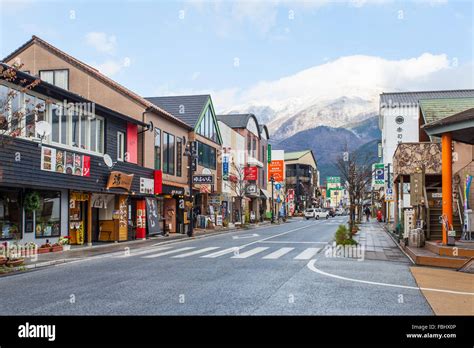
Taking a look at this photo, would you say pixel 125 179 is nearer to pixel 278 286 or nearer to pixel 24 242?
pixel 24 242

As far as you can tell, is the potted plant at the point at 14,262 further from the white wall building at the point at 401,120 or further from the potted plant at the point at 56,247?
the white wall building at the point at 401,120

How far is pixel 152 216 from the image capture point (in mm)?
31516

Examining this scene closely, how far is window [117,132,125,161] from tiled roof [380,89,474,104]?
35.6m

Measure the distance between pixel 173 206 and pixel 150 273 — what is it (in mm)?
23979

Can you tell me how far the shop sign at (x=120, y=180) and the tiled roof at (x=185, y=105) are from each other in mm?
14867

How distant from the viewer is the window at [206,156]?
1742 inches

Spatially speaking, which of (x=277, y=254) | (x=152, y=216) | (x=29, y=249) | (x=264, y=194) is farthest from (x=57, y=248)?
(x=264, y=194)

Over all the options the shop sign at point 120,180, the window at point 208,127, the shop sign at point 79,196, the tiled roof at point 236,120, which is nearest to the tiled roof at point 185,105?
the window at point 208,127

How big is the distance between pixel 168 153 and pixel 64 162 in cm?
1486

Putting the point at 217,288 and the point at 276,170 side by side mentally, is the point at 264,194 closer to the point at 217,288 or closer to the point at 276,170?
the point at 276,170

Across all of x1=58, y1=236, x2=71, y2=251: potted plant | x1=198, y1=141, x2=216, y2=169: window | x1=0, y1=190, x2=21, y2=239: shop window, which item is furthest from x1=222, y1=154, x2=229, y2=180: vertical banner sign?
x1=0, y1=190, x2=21, y2=239: shop window

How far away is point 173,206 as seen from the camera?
3734 cm

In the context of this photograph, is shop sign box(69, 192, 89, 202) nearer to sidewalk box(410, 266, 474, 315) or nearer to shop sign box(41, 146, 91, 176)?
shop sign box(41, 146, 91, 176)
